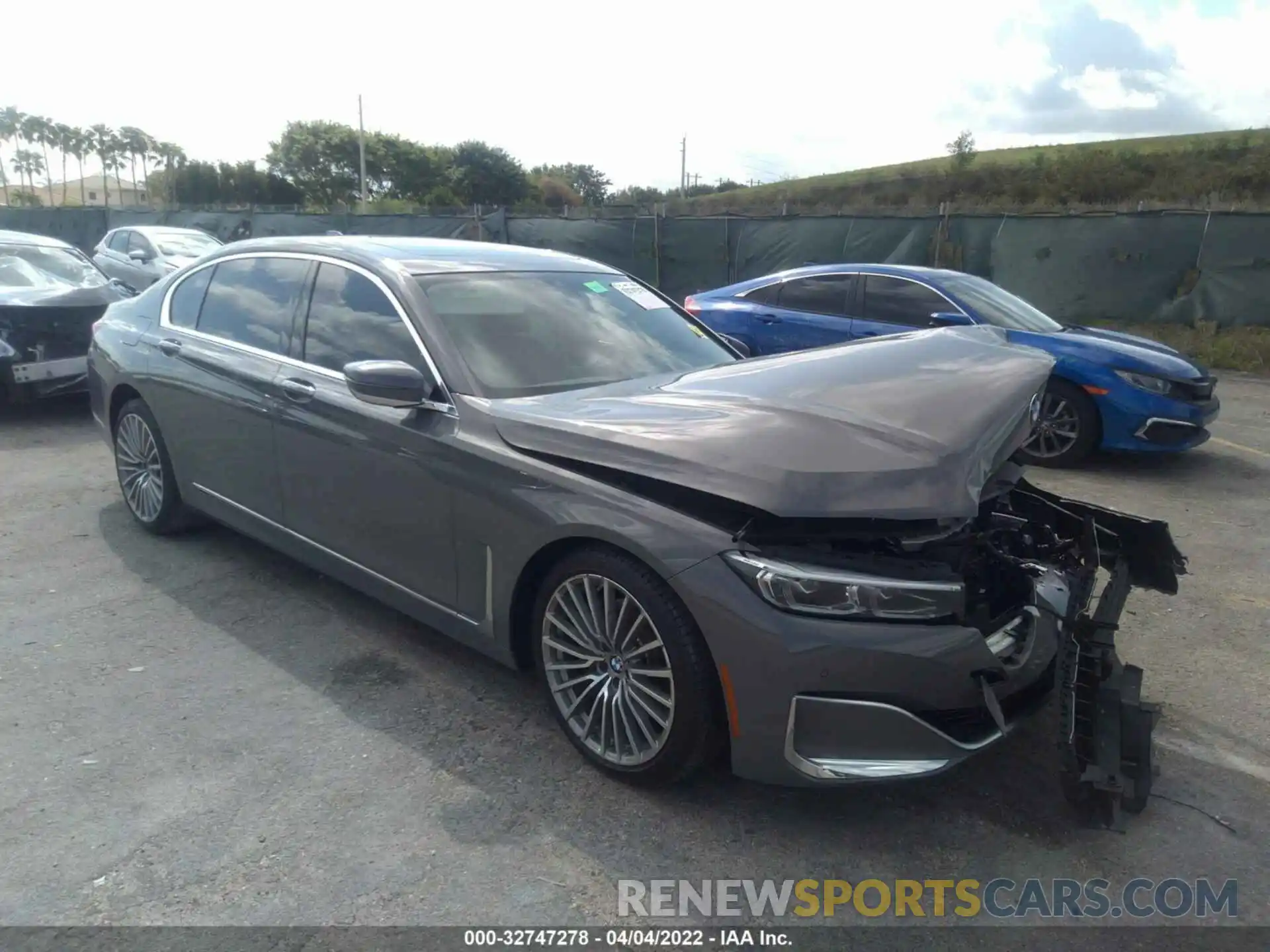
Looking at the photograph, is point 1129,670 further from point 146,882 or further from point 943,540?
point 146,882

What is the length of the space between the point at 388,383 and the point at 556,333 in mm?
812

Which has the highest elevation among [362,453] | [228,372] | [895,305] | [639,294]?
[639,294]

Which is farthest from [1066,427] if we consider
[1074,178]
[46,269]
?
[1074,178]

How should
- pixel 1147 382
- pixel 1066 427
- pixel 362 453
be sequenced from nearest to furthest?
pixel 362 453, pixel 1147 382, pixel 1066 427

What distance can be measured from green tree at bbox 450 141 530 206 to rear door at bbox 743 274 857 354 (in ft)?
227

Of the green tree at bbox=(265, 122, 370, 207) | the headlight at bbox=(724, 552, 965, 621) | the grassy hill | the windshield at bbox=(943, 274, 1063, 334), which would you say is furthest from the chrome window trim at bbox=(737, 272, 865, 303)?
the green tree at bbox=(265, 122, 370, 207)

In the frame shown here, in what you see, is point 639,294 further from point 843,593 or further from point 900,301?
point 900,301

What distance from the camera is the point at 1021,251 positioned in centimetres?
1380

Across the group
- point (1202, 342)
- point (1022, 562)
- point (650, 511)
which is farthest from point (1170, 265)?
point (650, 511)

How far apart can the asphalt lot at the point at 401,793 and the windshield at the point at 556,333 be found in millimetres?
1198

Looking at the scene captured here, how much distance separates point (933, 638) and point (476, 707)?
5.66 ft

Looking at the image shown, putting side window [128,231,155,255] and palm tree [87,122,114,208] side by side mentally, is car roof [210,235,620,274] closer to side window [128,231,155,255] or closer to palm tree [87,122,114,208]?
side window [128,231,155,255]

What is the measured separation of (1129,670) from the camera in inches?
109

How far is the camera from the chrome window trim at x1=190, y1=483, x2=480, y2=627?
11.3ft
